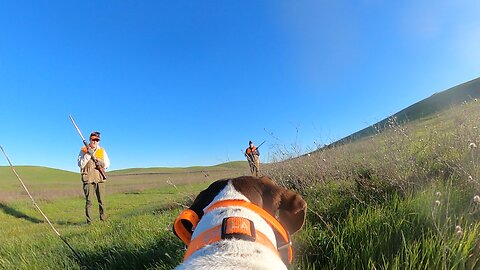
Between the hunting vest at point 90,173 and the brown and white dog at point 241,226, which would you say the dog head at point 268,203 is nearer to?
the brown and white dog at point 241,226

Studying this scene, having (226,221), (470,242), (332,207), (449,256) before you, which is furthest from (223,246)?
(332,207)

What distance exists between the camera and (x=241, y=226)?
1.83m

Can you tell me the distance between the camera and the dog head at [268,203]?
244 cm

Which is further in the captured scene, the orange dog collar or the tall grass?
the tall grass

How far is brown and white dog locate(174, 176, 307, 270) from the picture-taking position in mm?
1687

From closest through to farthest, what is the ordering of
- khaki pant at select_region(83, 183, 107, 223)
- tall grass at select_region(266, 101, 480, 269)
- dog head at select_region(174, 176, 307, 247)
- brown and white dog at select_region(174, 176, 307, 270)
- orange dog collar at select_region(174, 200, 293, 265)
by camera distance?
brown and white dog at select_region(174, 176, 307, 270) < orange dog collar at select_region(174, 200, 293, 265) < tall grass at select_region(266, 101, 480, 269) < dog head at select_region(174, 176, 307, 247) < khaki pant at select_region(83, 183, 107, 223)

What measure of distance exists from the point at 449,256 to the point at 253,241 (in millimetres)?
1247

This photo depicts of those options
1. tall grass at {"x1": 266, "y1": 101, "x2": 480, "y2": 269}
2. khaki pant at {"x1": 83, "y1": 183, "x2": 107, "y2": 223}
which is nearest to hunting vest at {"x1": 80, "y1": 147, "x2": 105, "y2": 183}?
khaki pant at {"x1": 83, "y1": 183, "x2": 107, "y2": 223}

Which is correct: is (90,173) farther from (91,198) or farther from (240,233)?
(240,233)

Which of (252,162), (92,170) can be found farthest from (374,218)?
(92,170)

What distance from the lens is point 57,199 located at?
2047cm

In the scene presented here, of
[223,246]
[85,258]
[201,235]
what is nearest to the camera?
[223,246]

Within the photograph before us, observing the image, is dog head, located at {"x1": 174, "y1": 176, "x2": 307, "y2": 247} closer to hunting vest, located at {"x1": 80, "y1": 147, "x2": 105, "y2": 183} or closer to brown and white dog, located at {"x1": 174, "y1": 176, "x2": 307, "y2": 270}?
brown and white dog, located at {"x1": 174, "y1": 176, "x2": 307, "y2": 270}

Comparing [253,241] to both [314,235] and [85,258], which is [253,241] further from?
[85,258]
